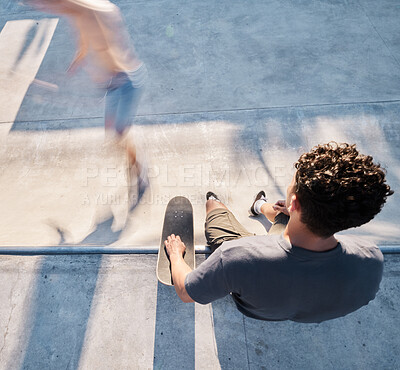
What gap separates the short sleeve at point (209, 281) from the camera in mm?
1294

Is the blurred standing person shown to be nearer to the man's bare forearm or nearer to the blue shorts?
the blue shorts

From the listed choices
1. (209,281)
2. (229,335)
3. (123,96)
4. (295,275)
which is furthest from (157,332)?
(123,96)

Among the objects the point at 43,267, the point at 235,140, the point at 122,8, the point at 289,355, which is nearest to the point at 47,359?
the point at 43,267

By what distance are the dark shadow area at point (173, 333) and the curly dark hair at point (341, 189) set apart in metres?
1.44

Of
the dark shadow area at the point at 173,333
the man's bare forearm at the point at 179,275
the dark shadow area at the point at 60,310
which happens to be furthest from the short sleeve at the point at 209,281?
the dark shadow area at the point at 60,310

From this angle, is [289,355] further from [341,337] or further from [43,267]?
[43,267]

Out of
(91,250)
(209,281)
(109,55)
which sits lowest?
(91,250)

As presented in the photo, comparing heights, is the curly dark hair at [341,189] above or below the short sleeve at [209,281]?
above

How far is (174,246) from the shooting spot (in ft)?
7.46

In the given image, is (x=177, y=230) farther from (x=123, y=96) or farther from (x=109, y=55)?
(x=109, y=55)

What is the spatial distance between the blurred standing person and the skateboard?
1.70ft

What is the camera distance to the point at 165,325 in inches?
82.0

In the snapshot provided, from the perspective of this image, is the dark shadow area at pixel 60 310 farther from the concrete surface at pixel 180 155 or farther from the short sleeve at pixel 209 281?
the short sleeve at pixel 209 281

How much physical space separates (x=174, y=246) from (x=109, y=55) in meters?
1.79
